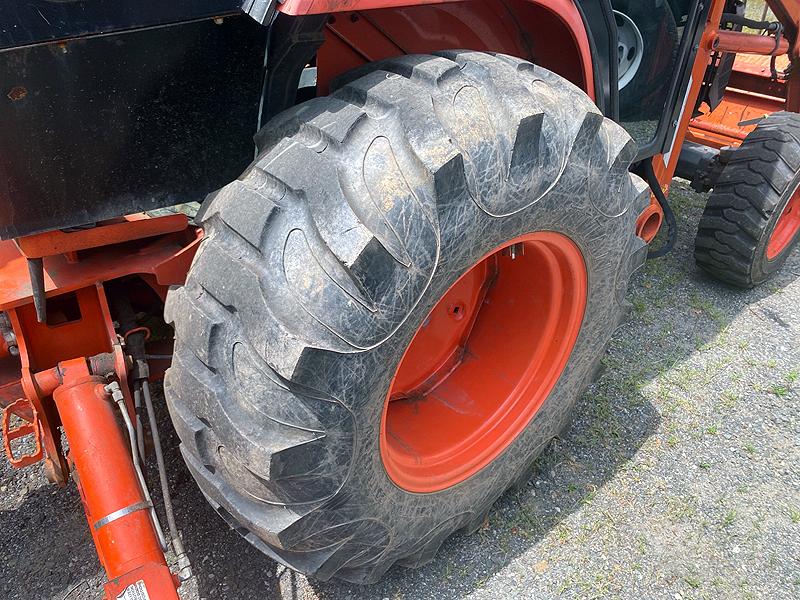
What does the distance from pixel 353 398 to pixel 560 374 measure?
0.90m

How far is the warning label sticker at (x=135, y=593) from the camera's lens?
1.38m

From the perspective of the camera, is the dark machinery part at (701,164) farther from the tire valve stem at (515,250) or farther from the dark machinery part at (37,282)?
the dark machinery part at (37,282)

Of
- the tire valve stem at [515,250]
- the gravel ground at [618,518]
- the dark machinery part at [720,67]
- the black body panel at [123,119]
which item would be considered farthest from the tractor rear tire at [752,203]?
the black body panel at [123,119]

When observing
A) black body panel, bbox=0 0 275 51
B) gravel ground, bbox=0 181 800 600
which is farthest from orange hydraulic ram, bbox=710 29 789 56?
black body panel, bbox=0 0 275 51

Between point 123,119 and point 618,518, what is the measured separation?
6.10 feet

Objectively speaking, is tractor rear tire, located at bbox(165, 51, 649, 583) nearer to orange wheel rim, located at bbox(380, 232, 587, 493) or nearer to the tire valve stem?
the tire valve stem

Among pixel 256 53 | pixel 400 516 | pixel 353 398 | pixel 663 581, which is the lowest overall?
pixel 663 581

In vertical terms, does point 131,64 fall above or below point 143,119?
above

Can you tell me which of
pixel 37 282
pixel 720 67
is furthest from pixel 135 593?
pixel 720 67

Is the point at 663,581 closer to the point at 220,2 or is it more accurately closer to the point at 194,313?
the point at 194,313

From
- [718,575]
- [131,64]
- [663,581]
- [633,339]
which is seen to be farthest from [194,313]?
[633,339]

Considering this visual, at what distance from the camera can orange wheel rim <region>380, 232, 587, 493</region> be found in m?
1.89

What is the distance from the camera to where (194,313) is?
1.34 m

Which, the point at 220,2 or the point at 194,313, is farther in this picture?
the point at 194,313
